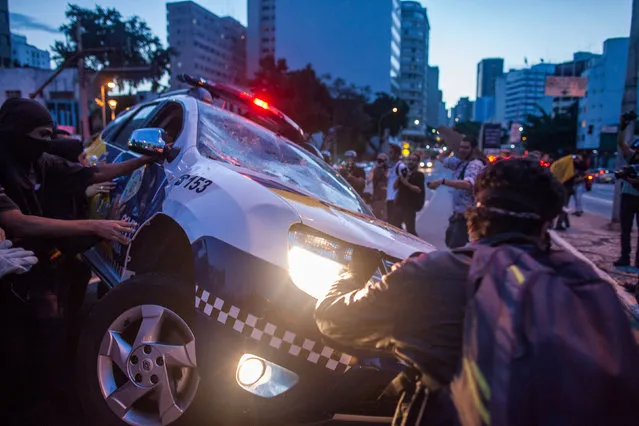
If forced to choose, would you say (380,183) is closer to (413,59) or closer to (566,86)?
(566,86)

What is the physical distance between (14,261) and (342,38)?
130 m

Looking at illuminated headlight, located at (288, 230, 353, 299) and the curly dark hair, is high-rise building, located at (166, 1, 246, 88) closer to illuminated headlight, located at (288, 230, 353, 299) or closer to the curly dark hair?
illuminated headlight, located at (288, 230, 353, 299)

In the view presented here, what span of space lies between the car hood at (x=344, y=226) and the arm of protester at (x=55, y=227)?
887mm

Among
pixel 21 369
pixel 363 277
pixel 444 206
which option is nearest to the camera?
pixel 363 277

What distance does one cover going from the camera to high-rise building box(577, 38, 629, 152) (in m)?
73.8

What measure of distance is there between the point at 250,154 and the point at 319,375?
184 cm

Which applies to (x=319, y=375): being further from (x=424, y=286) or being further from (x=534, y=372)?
(x=534, y=372)

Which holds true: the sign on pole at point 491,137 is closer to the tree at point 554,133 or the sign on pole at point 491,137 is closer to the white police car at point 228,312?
the white police car at point 228,312

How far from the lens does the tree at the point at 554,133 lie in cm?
6625

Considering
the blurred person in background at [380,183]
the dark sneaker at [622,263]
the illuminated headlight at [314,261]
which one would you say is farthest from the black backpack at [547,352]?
the blurred person in background at [380,183]

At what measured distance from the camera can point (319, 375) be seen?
2.11 m

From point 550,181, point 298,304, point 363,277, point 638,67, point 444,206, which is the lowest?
point 444,206

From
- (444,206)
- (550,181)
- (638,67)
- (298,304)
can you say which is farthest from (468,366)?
(444,206)

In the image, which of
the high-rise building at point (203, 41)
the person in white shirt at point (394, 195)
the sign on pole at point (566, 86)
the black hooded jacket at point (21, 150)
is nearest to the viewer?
the black hooded jacket at point (21, 150)
